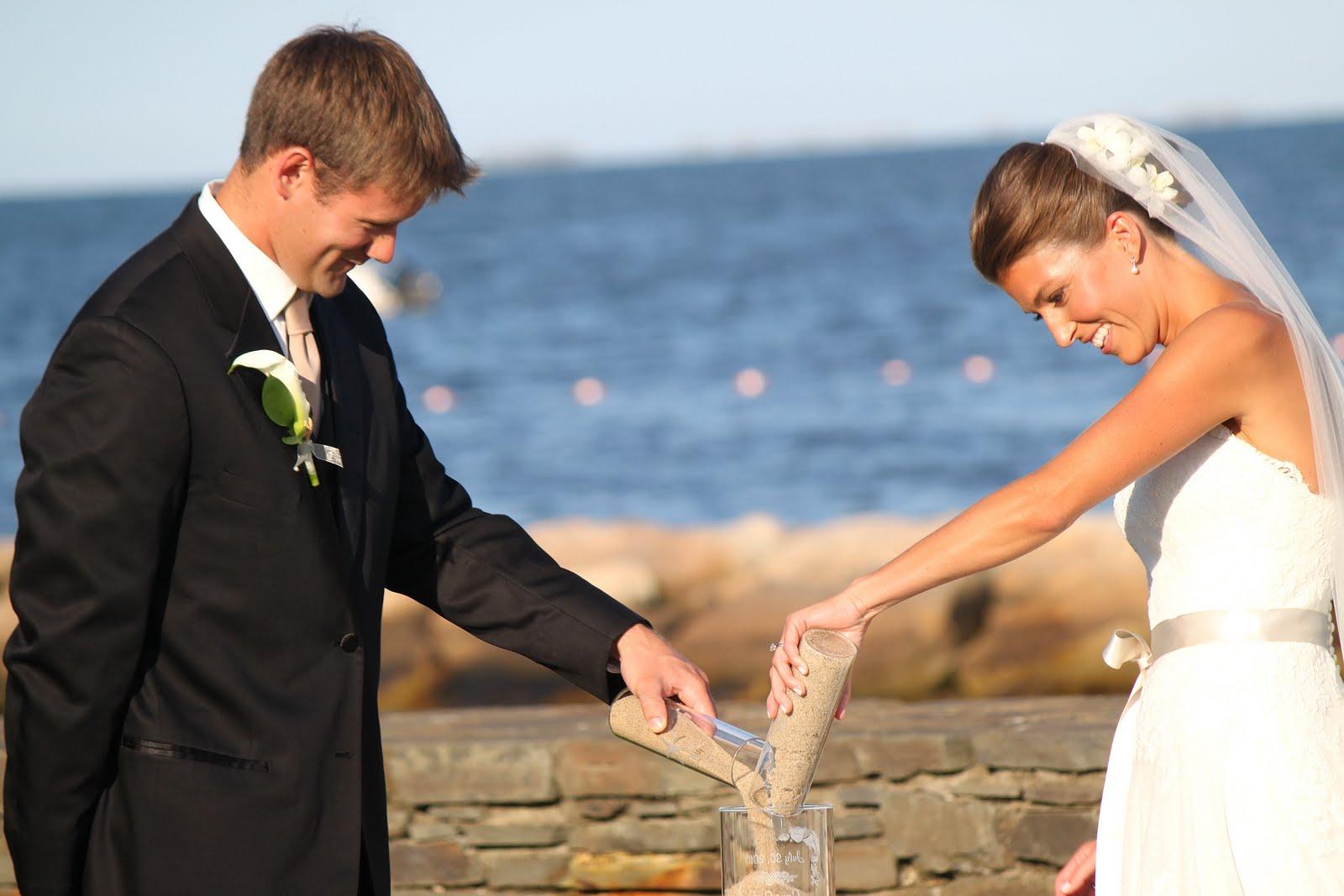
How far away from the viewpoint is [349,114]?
2289 millimetres

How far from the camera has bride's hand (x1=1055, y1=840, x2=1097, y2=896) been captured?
2824 mm

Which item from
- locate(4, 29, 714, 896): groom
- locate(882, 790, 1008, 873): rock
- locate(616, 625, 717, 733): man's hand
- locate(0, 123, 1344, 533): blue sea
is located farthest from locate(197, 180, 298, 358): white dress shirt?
locate(0, 123, 1344, 533): blue sea

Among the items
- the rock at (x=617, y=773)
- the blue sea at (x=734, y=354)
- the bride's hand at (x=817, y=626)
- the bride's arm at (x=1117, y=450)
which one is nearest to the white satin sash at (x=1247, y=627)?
the bride's arm at (x=1117, y=450)

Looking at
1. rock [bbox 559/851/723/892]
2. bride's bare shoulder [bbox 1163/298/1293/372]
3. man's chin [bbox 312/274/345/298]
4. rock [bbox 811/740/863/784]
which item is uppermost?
man's chin [bbox 312/274/345/298]

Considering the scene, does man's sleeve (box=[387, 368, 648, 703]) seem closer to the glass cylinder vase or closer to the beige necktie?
the beige necktie

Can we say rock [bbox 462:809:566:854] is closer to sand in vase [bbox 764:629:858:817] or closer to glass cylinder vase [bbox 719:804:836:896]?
sand in vase [bbox 764:629:858:817]

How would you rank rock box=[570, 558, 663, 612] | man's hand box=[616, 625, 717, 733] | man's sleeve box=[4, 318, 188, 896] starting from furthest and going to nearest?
1. rock box=[570, 558, 663, 612]
2. man's hand box=[616, 625, 717, 733]
3. man's sleeve box=[4, 318, 188, 896]

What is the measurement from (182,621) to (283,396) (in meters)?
0.35

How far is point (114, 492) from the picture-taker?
2.14m

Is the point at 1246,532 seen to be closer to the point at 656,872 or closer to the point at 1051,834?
the point at 1051,834

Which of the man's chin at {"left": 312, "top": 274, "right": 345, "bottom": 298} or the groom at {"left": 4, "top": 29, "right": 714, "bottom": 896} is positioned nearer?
the groom at {"left": 4, "top": 29, "right": 714, "bottom": 896}

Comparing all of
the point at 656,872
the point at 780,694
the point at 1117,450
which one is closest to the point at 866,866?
the point at 656,872

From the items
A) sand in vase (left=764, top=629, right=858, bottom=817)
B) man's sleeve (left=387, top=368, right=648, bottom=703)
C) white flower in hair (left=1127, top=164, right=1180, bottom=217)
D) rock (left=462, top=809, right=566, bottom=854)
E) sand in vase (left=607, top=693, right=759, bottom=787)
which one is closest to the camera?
sand in vase (left=764, top=629, right=858, bottom=817)

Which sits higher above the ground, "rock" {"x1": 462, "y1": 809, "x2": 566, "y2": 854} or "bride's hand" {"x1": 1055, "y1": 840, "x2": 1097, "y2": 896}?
"rock" {"x1": 462, "y1": 809, "x2": 566, "y2": 854}
